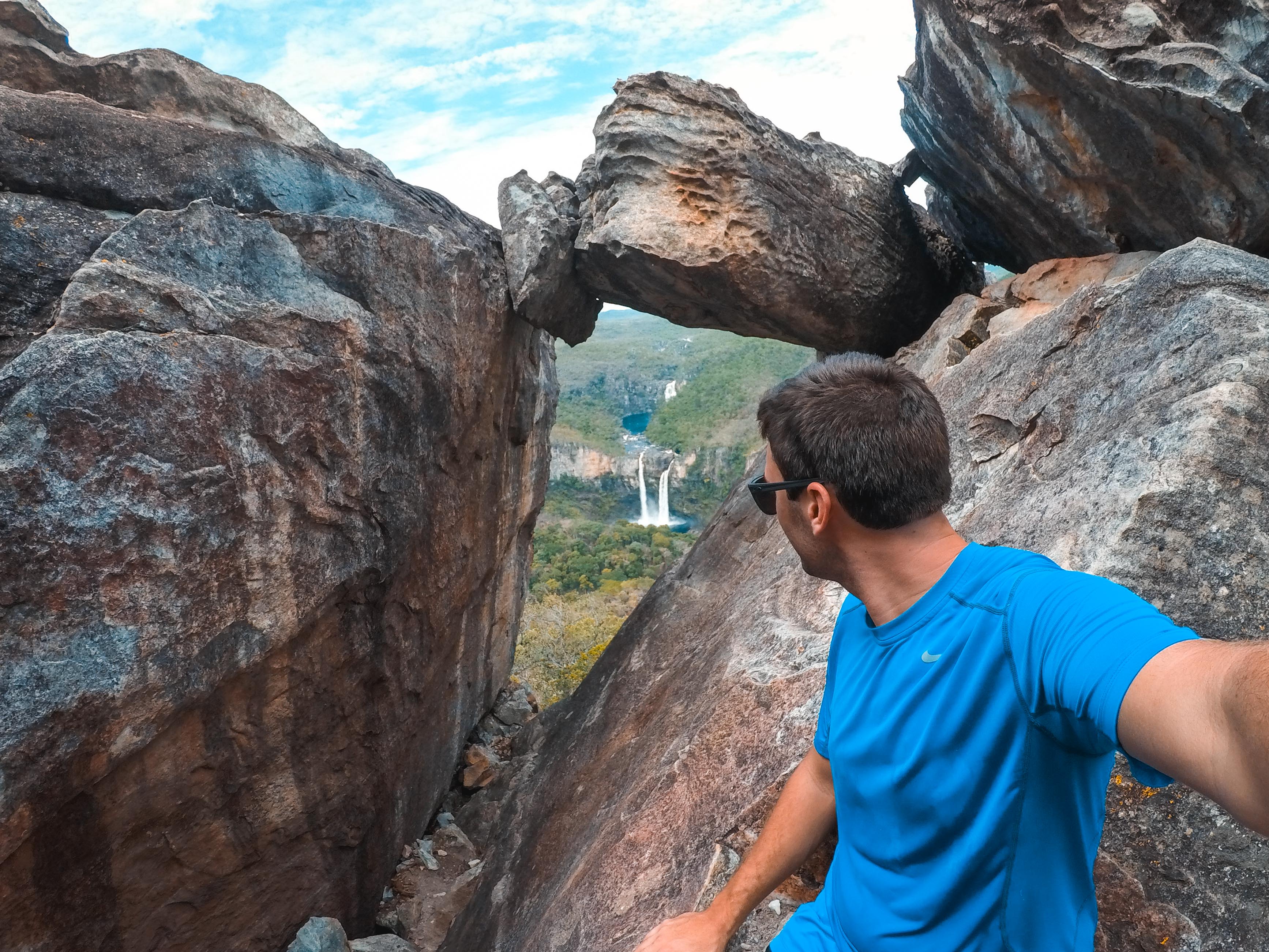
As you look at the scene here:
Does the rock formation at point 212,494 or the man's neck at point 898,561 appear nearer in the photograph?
the man's neck at point 898,561

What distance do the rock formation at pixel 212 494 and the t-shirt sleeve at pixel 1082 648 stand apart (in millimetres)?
4018

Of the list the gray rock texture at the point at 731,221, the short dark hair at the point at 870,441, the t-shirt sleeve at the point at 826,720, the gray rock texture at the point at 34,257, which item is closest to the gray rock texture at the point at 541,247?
the gray rock texture at the point at 731,221

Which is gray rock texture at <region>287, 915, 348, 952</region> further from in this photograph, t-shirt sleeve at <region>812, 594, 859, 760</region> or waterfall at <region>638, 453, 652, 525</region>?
waterfall at <region>638, 453, 652, 525</region>

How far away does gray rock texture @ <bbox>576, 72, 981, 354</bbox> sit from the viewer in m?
6.62

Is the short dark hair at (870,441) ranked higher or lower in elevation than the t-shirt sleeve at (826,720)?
higher

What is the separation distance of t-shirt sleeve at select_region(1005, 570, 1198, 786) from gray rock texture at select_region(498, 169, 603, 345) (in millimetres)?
5619

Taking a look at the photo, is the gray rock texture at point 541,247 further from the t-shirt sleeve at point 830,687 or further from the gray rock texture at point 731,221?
the t-shirt sleeve at point 830,687

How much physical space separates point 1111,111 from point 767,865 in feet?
17.3

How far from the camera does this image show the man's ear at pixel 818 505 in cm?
195

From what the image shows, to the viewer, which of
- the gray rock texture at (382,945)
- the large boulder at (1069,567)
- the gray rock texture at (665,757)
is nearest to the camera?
the large boulder at (1069,567)

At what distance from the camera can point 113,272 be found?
414cm

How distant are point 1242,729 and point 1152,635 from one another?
22 cm

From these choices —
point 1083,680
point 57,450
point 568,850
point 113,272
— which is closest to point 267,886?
point 568,850

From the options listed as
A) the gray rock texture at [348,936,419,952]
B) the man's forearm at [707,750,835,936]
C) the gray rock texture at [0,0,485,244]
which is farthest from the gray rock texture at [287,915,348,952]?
the gray rock texture at [0,0,485,244]
